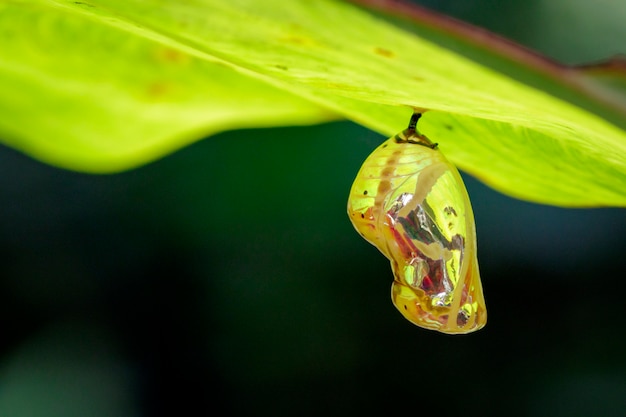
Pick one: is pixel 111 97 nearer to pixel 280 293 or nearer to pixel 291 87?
pixel 291 87

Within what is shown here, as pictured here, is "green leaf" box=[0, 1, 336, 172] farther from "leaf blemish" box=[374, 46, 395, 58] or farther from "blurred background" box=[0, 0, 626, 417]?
"blurred background" box=[0, 0, 626, 417]

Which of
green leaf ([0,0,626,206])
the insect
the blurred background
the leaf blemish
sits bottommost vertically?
the blurred background

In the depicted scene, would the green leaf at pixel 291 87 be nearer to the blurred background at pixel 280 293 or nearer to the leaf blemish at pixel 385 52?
the leaf blemish at pixel 385 52

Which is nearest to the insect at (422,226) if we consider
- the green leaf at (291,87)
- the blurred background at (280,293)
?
the green leaf at (291,87)

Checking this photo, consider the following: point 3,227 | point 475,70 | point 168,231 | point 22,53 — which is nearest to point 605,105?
point 475,70

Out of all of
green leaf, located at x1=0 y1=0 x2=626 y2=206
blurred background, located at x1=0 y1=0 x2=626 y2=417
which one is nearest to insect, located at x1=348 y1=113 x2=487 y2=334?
green leaf, located at x1=0 y1=0 x2=626 y2=206
